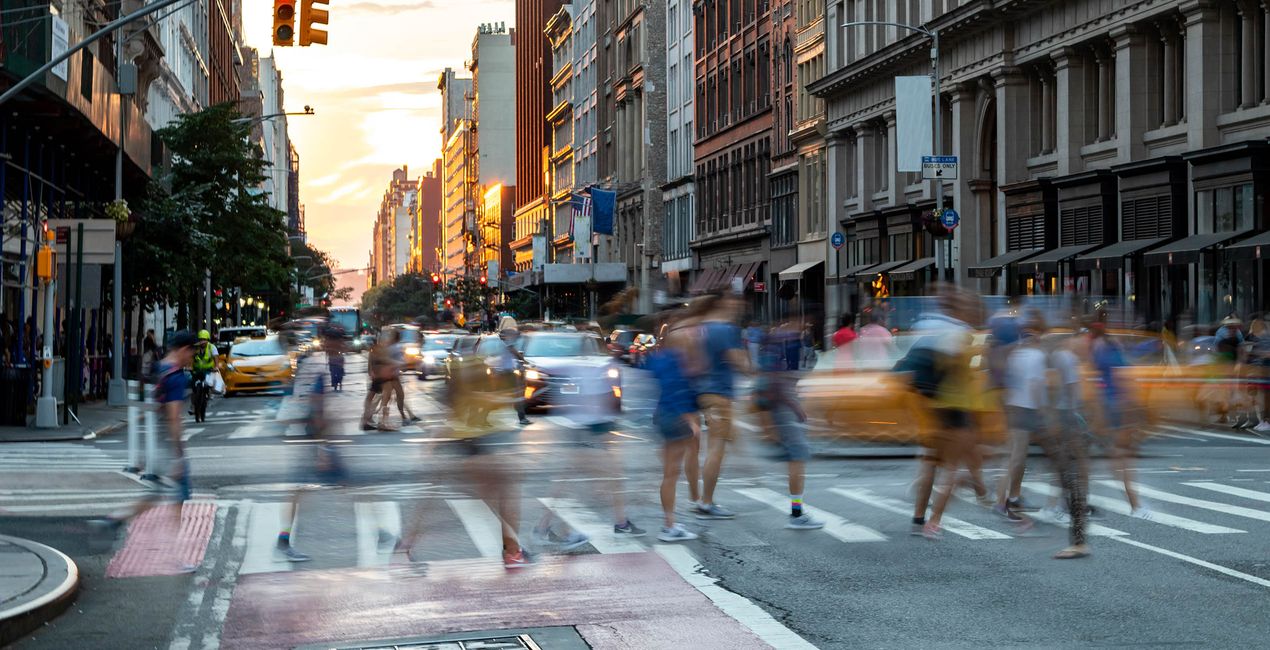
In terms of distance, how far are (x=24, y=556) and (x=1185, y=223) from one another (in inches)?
1274

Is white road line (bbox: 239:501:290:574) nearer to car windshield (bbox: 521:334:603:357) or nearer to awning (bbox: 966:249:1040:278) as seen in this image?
car windshield (bbox: 521:334:603:357)

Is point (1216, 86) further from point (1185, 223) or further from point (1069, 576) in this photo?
point (1069, 576)

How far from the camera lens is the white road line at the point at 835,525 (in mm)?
13023

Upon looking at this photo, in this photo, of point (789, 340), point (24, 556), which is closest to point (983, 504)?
point (24, 556)

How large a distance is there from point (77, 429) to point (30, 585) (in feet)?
59.5

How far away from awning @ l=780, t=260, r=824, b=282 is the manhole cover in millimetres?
57323

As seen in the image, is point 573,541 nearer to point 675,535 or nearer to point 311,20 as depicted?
point 675,535

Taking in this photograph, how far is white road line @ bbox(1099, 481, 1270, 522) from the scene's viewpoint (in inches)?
562

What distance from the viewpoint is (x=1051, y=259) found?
4397 cm

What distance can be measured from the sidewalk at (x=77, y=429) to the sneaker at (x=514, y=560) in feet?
52.8

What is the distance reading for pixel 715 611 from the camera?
9.86 meters

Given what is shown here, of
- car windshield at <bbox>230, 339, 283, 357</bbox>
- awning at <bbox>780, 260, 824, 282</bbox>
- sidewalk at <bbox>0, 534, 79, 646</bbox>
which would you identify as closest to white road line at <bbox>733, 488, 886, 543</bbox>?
sidewalk at <bbox>0, 534, 79, 646</bbox>

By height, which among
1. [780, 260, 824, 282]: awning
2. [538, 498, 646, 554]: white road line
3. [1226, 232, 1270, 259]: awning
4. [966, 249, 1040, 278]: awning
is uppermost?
[780, 260, 824, 282]: awning

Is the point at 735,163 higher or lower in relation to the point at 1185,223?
higher
